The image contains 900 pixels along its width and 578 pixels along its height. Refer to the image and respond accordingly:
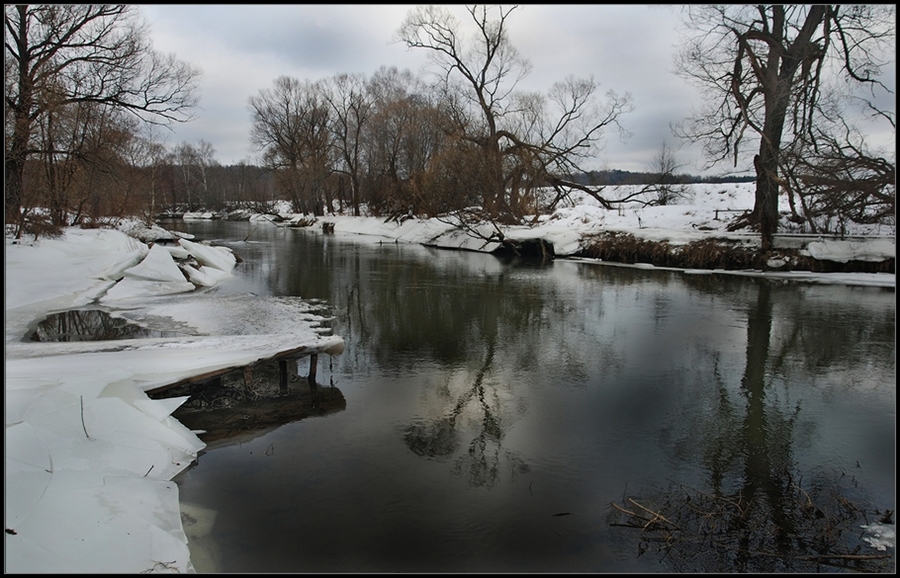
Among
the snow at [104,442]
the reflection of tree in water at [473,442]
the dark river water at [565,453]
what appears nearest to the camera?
the snow at [104,442]

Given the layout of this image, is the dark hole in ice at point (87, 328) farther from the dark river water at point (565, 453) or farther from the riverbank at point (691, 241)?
the riverbank at point (691, 241)

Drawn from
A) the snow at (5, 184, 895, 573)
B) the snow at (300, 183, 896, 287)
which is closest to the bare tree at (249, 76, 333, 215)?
the snow at (300, 183, 896, 287)

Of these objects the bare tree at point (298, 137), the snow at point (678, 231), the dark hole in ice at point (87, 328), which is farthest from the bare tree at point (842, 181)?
the bare tree at point (298, 137)

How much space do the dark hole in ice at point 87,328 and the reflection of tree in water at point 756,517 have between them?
857 centimetres

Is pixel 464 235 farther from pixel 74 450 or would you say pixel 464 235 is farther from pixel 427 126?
pixel 74 450

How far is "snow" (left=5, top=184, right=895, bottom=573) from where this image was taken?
3691 mm

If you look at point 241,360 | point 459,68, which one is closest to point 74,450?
point 241,360

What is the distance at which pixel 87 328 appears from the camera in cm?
1049

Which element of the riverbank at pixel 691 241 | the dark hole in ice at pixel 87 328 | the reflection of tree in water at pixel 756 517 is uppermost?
the riverbank at pixel 691 241

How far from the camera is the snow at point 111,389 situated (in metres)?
3.69

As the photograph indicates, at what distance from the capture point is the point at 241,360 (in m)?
7.05

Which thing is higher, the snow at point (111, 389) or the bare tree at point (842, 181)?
the bare tree at point (842, 181)

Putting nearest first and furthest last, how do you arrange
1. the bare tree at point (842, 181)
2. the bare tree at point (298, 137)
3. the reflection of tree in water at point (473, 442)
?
the reflection of tree in water at point (473, 442) → the bare tree at point (842, 181) → the bare tree at point (298, 137)

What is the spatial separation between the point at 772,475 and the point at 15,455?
21.7 ft
